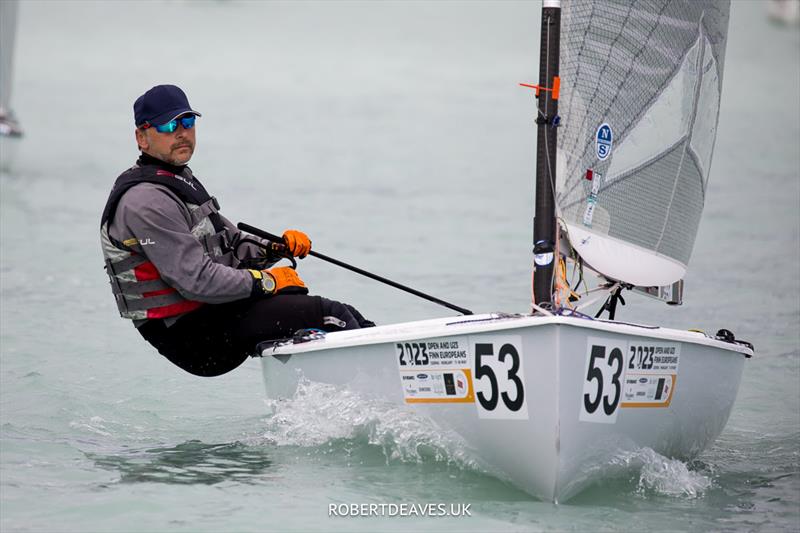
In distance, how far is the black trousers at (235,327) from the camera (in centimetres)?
466

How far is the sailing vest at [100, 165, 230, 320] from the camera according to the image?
4.52 metres

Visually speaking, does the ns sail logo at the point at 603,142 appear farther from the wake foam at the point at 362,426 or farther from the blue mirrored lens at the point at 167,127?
the blue mirrored lens at the point at 167,127

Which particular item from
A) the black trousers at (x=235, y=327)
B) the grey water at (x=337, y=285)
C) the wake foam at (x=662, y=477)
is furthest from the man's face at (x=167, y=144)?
the wake foam at (x=662, y=477)

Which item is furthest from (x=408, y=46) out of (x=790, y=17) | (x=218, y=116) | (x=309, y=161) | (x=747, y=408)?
(x=747, y=408)

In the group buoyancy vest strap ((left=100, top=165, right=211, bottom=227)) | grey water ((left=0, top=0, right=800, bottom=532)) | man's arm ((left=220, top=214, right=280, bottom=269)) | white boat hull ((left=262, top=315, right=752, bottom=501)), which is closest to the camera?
white boat hull ((left=262, top=315, right=752, bottom=501))

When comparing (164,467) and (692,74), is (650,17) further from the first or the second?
(164,467)

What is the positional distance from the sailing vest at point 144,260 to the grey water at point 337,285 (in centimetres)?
55

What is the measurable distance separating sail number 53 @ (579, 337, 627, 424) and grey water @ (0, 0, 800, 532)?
0.34m

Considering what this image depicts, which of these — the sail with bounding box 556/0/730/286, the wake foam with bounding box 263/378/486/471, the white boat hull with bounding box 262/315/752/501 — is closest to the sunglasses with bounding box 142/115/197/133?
the white boat hull with bounding box 262/315/752/501

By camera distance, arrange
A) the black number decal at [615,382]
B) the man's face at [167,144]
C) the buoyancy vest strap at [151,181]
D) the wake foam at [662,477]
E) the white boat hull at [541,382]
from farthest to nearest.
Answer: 1. the man's face at [167,144]
2. the buoyancy vest strap at [151,181]
3. the wake foam at [662,477]
4. the black number decal at [615,382]
5. the white boat hull at [541,382]

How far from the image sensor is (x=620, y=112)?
474 centimetres

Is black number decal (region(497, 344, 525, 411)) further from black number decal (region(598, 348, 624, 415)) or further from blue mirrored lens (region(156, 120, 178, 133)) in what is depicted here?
blue mirrored lens (region(156, 120, 178, 133))

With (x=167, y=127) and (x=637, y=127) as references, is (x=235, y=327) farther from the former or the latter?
(x=637, y=127)

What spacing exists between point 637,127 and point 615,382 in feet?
3.89
